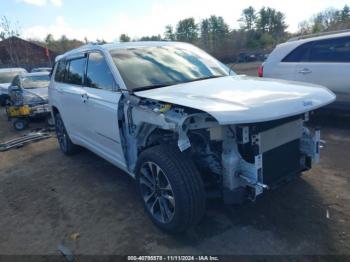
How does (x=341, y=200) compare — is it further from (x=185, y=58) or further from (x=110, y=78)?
(x=110, y=78)

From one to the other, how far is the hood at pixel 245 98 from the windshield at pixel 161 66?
25 centimetres

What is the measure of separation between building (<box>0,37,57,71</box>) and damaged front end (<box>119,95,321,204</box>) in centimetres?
2992

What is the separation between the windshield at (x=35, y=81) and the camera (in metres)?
10.6

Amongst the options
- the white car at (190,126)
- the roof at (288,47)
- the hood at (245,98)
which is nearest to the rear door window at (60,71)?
the white car at (190,126)

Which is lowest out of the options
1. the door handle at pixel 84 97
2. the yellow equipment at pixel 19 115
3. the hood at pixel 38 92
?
the yellow equipment at pixel 19 115

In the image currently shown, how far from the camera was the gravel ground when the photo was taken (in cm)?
301

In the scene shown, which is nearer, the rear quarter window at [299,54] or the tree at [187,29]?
the rear quarter window at [299,54]

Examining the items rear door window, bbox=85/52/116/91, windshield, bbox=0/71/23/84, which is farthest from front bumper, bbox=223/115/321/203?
windshield, bbox=0/71/23/84

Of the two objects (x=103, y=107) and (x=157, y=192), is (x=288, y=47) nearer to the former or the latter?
(x=103, y=107)

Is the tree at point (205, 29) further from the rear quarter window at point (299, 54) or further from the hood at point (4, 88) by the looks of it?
the rear quarter window at point (299, 54)

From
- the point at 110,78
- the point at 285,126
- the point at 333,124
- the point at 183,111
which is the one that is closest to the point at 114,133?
the point at 110,78

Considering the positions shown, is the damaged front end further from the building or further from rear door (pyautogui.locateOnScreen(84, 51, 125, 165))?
the building

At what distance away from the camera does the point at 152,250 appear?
304 centimetres

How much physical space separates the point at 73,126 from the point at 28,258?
100 inches
